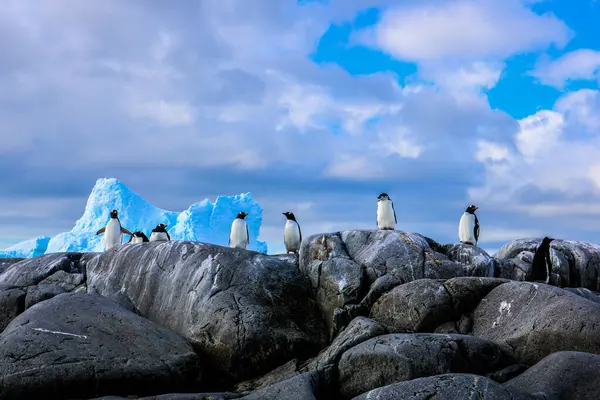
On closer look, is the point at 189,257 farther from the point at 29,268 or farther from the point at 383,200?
the point at 383,200

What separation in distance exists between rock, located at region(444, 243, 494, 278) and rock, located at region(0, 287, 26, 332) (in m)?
8.66

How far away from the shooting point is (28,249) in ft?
116

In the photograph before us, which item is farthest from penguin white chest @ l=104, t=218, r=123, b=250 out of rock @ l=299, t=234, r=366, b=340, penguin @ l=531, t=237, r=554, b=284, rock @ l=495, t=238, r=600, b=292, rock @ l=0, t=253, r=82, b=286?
penguin @ l=531, t=237, r=554, b=284

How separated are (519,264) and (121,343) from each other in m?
8.89

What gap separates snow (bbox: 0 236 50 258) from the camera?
34562mm

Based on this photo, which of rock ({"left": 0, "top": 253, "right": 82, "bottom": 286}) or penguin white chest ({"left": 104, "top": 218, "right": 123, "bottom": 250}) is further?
penguin white chest ({"left": 104, "top": 218, "right": 123, "bottom": 250})

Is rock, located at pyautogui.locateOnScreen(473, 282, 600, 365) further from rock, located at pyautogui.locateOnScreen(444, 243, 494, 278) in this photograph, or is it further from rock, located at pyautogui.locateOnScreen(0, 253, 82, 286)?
rock, located at pyautogui.locateOnScreen(0, 253, 82, 286)

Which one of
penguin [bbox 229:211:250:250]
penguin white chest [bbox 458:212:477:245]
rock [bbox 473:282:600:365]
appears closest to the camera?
rock [bbox 473:282:600:365]

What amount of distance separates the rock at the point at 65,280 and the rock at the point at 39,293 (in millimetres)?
655

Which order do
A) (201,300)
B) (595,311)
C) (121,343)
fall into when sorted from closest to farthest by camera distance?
(595,311) < (121,343) < (201,300)

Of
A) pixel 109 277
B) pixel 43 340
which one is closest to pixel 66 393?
pixel 43 340

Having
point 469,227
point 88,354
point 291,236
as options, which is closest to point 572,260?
point 469,227

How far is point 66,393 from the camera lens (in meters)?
10.7

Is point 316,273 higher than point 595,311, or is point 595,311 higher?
point 316,273
